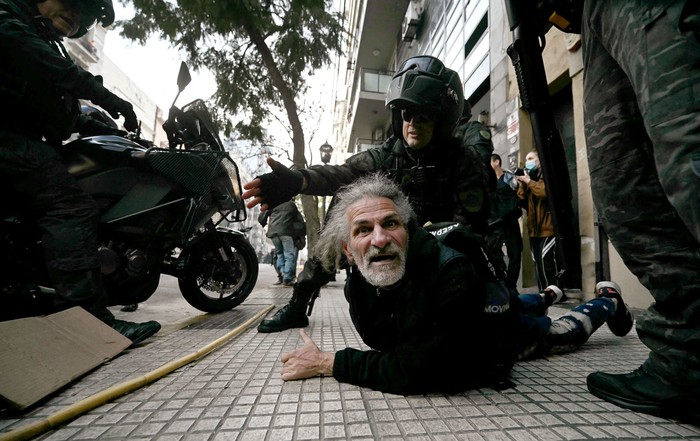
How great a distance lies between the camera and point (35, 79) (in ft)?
5.88

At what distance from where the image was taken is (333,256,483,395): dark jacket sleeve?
3.65ft

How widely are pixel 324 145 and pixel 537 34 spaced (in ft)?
25.0

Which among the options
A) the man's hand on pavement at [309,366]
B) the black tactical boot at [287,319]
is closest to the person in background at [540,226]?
the black tactical boot at [287,319]

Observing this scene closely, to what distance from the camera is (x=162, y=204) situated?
236cm

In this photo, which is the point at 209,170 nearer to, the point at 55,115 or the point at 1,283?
the point at 55,115

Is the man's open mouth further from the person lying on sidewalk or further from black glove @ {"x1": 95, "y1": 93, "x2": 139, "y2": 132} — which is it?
black glove @ {"x1": 95, "y1": 93, "x2": 139, "y2": 132}

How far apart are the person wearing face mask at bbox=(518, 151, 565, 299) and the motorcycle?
139 inches

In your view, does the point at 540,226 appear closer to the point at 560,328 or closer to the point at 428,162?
the point at 560,328

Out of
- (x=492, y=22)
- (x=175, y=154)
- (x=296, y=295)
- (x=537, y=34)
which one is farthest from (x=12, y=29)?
(x=492, y=22)

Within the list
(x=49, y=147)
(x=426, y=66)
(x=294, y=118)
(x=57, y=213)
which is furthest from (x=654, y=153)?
(x=294, y=118)

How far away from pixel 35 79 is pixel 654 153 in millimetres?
2775

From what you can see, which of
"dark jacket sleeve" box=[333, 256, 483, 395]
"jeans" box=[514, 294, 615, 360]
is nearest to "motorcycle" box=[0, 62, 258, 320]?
"dark jacket sleeve" box=[333, 256, 483, 395]

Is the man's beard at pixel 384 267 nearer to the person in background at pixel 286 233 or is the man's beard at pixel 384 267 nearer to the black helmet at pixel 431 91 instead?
the black helmet at pixel 431 91

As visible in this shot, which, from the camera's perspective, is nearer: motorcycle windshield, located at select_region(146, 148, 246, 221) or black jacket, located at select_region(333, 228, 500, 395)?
black jacket, located at select_region(333, 228, 500, 395)
